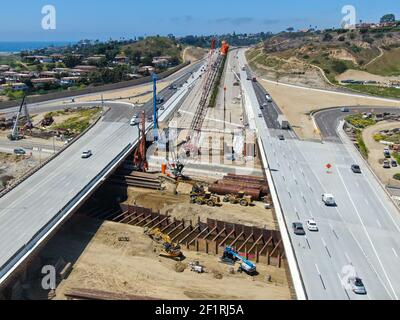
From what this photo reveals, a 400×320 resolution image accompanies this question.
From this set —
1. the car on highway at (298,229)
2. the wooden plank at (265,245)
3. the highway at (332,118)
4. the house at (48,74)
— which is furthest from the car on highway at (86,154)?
the house at (48,74)

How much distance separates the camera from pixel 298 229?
34.6 metres

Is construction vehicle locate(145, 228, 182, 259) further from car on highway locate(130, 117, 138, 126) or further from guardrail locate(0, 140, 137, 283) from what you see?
car on highway locate(130, 117, 138, 126)

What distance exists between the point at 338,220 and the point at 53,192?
100 feet

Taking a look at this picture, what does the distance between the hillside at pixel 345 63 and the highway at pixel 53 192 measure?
287ft

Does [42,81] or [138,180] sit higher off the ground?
[42,81]

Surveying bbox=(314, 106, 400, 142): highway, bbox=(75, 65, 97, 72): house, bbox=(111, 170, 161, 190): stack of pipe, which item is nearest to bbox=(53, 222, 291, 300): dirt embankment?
bbox=(111, 170, 161, 190): stack of pipe

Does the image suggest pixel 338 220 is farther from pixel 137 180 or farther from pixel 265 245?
pixel 137 180

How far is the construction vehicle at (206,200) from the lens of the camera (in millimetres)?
49397

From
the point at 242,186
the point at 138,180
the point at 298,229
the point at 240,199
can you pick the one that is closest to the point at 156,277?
the point at 298,229

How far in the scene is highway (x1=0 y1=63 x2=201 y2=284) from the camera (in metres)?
33.3

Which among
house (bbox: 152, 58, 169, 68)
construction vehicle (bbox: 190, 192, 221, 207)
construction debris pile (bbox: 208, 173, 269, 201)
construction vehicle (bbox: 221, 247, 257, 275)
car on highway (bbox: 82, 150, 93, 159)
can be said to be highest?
house (bbox: 152, 58, 169, 68)

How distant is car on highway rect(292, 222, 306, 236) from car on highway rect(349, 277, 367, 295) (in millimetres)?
7216

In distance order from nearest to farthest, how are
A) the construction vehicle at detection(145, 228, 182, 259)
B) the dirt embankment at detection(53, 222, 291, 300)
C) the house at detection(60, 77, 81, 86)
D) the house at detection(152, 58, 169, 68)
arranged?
the dirt embankment at detection(53, 222, 291, 300) → the construction vehicle at detection(145, 228, 182, 259) → the house at detection(60, 77, 81, 86) → the house at detection(152, 58, 169, 68)

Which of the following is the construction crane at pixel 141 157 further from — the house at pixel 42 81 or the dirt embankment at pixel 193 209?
the house at pixel 42 81
